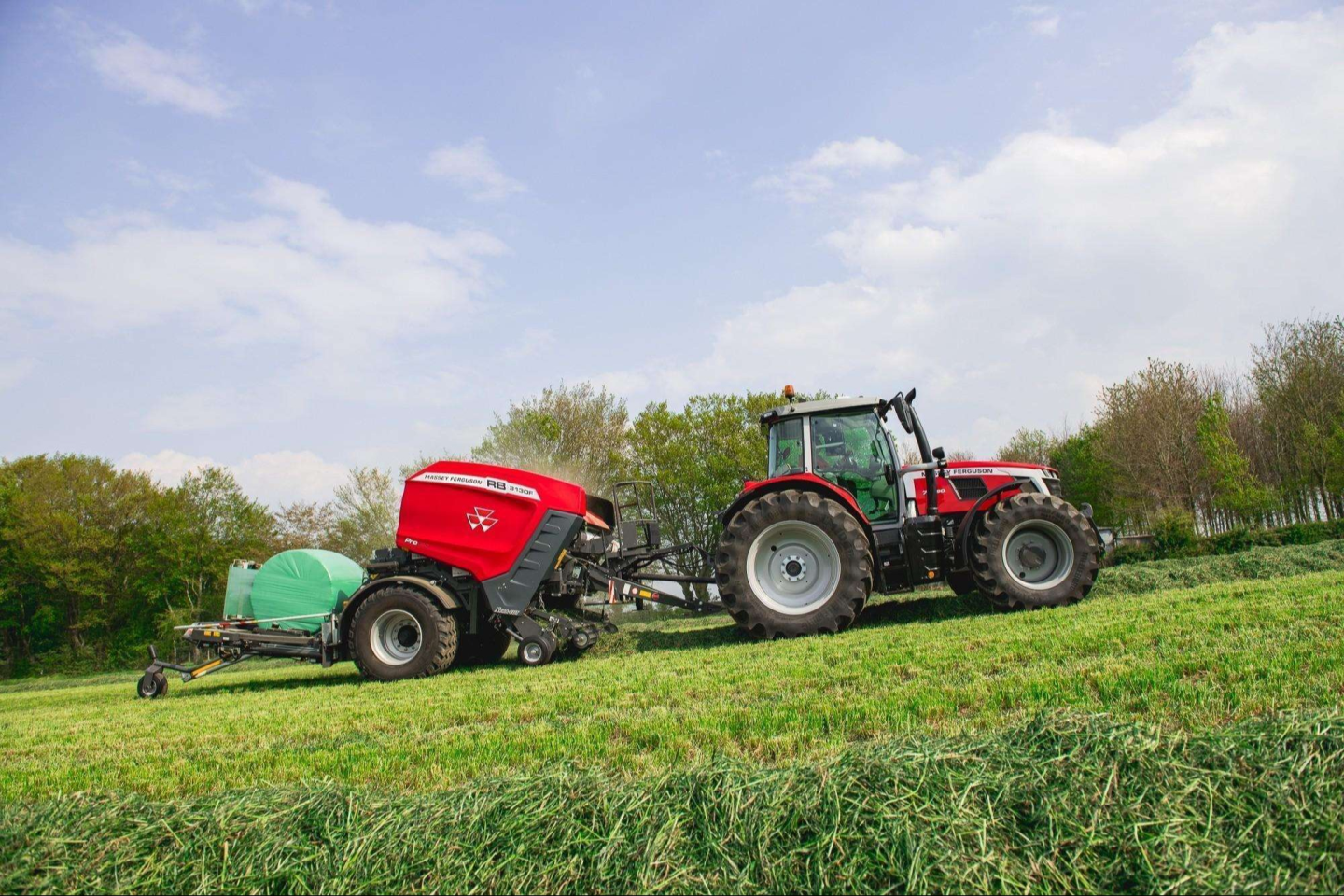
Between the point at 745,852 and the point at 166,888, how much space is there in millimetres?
1545

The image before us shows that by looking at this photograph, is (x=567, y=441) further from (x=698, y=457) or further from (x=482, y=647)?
(x=482, y=647)

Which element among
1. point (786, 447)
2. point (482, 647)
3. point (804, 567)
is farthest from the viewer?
point (482, 647)

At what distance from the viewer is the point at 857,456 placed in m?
8.81

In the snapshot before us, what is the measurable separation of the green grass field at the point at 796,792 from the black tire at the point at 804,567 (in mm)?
3054

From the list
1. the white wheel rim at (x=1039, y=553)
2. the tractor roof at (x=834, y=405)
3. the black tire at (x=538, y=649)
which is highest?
the tractor roof at (x=834, y=405)

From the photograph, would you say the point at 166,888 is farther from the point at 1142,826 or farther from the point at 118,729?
the point at 118,729

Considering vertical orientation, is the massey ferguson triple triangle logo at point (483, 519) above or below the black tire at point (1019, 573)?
above

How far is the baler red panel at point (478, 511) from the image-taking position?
8.41 meters

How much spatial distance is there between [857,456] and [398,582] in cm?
515

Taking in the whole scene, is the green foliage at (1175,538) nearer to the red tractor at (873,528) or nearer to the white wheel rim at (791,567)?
the red tractor at (873,528)

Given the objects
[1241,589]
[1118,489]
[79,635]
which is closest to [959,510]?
[1241,589]

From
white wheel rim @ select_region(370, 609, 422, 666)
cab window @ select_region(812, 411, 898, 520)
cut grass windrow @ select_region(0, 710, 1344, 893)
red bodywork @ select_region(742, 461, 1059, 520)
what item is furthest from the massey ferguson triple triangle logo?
cut grass windrow @ select_region(0, 710, 1344, 893)

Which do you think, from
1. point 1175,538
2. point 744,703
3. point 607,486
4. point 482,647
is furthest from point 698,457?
point 744,703

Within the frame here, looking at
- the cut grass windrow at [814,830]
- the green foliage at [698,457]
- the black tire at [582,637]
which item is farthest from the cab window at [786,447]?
the green foliage at [698,457]
